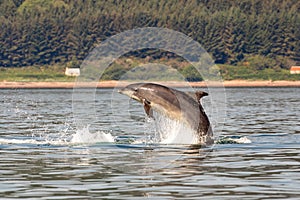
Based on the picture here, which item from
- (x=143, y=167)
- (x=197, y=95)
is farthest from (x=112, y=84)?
(x=143, y=167)

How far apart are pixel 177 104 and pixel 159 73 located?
11284 centimetres

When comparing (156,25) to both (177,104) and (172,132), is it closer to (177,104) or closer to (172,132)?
(172,132)

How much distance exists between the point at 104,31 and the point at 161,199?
148358 millimetres

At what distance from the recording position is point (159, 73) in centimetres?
14138

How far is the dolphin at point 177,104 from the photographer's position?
28.3 metres

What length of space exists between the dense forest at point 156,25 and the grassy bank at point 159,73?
395cm

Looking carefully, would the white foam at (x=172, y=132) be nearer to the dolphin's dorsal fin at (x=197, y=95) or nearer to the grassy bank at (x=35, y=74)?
the dolphin's dorsal fin at (x=197, y=95)

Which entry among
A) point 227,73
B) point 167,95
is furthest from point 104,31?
point 167,95

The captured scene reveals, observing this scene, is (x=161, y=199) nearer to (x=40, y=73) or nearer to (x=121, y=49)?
(x=121, y=49)

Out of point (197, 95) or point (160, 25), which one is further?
point (160, 25)

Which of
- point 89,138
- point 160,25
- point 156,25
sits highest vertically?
point 156,25

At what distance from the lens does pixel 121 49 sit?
143 m

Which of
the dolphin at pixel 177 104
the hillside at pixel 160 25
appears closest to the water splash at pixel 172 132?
the dolphin at pixel 177 104

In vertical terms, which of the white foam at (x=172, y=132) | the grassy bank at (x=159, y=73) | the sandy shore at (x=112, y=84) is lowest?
the white foam at (x=172, y=132)
